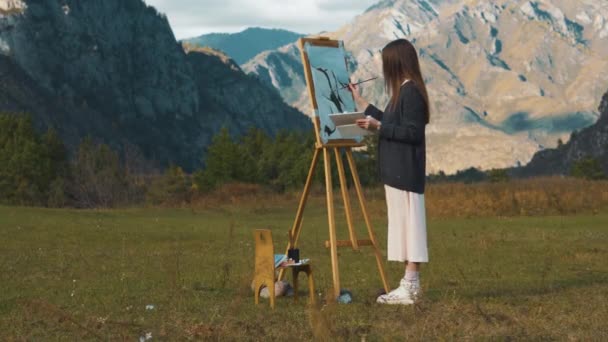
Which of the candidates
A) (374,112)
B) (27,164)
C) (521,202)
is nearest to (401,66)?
(374,112)

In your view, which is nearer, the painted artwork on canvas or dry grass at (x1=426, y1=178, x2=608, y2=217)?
the painted artwork on canvas

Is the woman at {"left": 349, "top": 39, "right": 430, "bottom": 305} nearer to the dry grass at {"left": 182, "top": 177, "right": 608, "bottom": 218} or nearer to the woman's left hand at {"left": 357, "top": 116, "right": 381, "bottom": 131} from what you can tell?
the woman's left hand at {"left": 357, "top": 116, "right": 381, "bottom": 131}

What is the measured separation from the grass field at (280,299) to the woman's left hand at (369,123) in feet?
7.79

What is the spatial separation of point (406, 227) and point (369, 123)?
147cm

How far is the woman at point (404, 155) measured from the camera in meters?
11.5

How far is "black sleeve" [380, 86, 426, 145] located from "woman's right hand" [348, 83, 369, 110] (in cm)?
105

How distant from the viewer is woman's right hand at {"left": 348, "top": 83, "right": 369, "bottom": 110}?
12672 millimetres

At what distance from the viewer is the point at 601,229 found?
30.5 metres

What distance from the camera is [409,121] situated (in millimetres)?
11477

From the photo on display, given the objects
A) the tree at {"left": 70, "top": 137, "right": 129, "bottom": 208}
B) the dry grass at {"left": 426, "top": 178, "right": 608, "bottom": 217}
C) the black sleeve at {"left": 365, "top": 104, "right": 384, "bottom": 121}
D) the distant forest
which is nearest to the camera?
the black sleeve at {"left": 365, "top": 104, "right": 384, "bottom": 121}

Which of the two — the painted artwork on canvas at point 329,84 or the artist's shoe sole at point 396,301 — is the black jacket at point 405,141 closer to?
the painted artwork on canvas at point 329,84

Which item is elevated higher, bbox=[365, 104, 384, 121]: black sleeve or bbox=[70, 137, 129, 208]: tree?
bbox=[365, 104, 384, 121]: black sleeve

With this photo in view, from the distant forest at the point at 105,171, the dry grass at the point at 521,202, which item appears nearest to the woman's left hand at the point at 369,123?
the dry grass at the point at 521,202

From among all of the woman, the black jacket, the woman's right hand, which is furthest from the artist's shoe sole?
the woman's right hand
